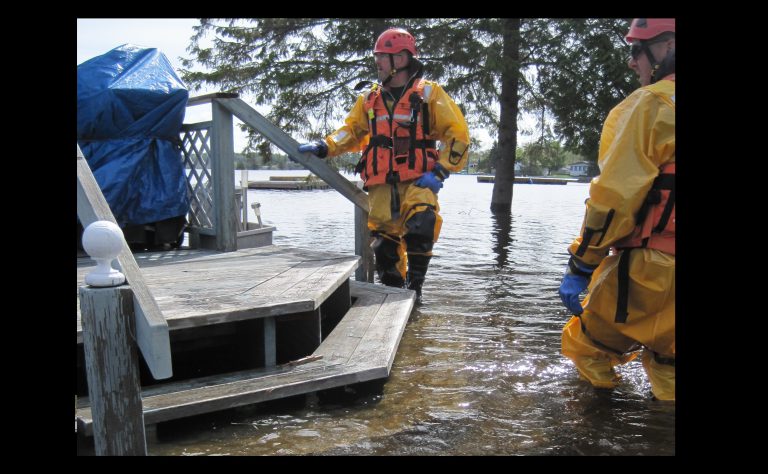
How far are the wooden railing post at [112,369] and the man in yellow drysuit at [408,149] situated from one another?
11.2ft

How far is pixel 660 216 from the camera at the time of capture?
112 inches

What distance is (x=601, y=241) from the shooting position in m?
2.93

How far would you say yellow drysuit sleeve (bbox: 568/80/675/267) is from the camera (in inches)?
109

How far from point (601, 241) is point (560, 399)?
0.97 m

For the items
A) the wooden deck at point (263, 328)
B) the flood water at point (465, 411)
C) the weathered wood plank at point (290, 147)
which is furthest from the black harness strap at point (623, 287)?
the weathered wood plank at point (290, 147)

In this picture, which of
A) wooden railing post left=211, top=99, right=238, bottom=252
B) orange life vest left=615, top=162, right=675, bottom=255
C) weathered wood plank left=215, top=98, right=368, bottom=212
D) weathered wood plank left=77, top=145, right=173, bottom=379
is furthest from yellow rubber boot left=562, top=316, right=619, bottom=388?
wooden railing post left=211, top=99, right=238, bottom=252

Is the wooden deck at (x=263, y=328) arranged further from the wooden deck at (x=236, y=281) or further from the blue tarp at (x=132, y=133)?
the blue tarp at (x=132, y=133)

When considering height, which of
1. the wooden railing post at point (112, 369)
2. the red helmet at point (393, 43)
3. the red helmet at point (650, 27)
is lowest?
the wooden railing post at point (112, 369)

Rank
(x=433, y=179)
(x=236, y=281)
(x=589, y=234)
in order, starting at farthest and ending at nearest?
(x=433, y=179), (x=236, y=281), (x=589, y=234)

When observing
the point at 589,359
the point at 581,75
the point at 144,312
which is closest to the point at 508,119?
the point at 581,75

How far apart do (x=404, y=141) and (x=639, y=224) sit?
2.96 m

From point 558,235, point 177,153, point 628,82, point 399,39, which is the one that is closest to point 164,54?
point 177,153

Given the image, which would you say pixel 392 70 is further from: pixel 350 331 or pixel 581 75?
pixel 581 75

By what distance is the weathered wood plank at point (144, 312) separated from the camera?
2256 mm
